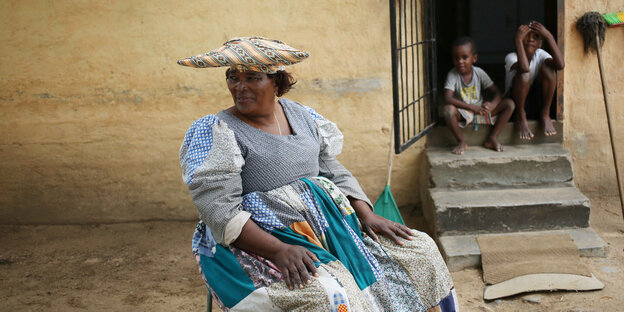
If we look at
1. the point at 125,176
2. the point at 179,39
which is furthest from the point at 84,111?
the point at 179,39

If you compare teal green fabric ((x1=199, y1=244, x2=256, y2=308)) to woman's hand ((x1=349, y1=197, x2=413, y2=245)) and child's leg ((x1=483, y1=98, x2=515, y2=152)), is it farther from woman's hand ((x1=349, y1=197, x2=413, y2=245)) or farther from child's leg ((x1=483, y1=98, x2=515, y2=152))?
child's leg ((x1=483, y1=98, x2=515, y2=152))

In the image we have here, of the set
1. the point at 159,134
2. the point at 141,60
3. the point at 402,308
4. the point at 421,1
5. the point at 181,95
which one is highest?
the point at 421,1

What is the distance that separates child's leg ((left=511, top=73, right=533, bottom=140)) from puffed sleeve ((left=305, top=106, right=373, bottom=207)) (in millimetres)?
2419

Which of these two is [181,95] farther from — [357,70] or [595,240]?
[595,240]

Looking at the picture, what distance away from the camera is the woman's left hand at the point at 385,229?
251 cm

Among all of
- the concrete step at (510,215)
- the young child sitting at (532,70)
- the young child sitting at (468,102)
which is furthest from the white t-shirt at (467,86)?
the concrete step at (510,215)

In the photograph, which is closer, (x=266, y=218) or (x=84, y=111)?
(x=266, y=218)

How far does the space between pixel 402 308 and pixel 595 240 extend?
2.34 metres

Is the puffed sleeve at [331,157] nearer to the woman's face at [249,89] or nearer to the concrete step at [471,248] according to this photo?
the woman's face at [249,89]

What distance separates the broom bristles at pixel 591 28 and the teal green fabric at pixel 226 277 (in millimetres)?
3565

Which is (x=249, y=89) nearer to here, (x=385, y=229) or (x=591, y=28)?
(x=385, y=229)

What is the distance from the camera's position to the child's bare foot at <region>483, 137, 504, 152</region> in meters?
4.65

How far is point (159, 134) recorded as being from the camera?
4785mm

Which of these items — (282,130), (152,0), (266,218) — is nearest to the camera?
(266,218)
